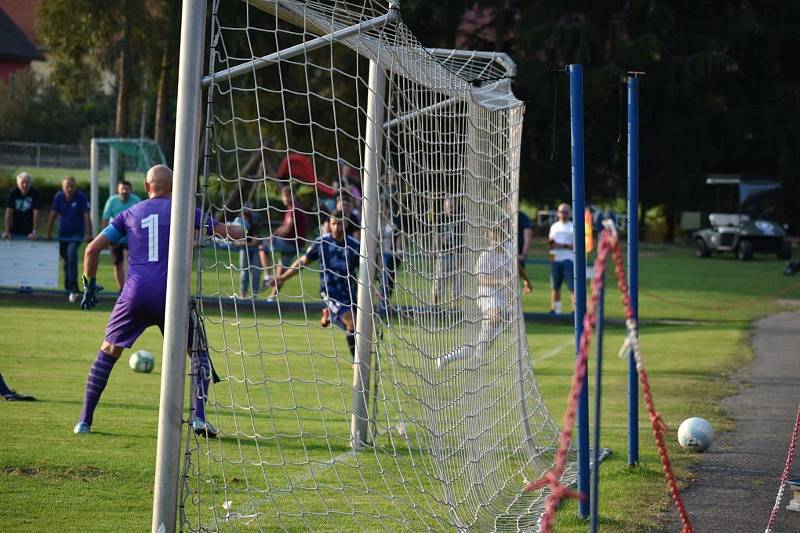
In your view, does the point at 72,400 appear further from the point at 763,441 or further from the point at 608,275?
the point at 608,275

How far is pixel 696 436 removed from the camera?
869 centimetres

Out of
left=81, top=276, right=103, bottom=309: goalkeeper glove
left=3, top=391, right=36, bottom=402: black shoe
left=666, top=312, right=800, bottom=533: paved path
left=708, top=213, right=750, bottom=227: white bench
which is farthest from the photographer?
left=708, top=213, right=750, bottom=227: white bench

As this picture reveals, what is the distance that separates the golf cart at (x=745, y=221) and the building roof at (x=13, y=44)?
85.8 ft

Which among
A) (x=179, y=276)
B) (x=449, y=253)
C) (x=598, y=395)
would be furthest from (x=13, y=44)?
(x=598, y=395)

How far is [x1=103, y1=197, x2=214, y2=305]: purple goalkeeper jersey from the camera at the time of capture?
7969mm

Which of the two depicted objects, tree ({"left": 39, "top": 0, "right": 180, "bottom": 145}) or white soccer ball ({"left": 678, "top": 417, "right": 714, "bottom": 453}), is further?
tree ({"left": 39, "top": 0, "right": 180, "bottom": 145})

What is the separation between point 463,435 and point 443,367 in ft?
1.46

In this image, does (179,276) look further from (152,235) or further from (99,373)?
(99,373)

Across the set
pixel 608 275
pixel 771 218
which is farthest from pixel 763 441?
pixel 771 218

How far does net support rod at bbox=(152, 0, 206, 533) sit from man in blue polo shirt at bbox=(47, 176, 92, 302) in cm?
1533

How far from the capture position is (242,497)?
669cm

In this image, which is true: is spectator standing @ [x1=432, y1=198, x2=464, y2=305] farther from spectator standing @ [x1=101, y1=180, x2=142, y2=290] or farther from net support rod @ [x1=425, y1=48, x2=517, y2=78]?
spectator standing @ [x1=101, y1=180, x2=142, y2=290]

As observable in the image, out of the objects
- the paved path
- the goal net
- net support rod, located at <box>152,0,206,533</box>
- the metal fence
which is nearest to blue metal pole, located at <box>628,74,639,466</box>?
the paved path

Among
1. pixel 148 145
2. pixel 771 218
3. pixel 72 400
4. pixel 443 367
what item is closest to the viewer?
pixel 443 367
